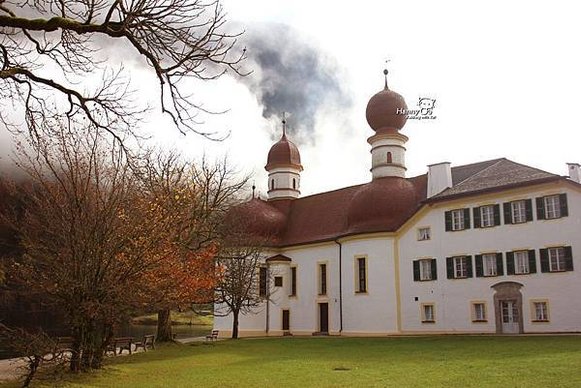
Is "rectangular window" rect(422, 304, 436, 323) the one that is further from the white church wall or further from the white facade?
the white church wall

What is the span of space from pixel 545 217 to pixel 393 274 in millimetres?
9453

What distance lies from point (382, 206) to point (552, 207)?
10603 mm

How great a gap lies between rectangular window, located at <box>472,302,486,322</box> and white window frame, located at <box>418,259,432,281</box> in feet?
10.8

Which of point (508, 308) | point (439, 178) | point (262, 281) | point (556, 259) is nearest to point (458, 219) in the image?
point (439, 178)

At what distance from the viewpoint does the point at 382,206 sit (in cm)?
3703

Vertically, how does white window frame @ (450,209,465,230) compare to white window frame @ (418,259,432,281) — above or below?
above

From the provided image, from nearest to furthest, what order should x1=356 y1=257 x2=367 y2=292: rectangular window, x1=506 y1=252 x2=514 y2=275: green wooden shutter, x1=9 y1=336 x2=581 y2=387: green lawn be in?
x1=9 y1=336 x2=581 y2=387: green lawn < x1=506 y1=252 x2=514 y2=275: green wooden shutter < x1=356 y1=257 x2=367 y2=292: rectangular window

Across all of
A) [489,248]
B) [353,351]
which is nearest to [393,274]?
[489,248]

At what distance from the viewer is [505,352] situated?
64.9 feet

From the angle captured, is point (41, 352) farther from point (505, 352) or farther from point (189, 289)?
point (505, 352)

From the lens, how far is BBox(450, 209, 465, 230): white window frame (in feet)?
106

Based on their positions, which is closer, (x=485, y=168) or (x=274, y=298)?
(x=485, y=168)

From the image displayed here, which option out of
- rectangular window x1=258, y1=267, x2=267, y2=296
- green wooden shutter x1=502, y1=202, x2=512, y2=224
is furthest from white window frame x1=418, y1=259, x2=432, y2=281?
rectangular window x1=258, y1=267, x2=267, y2=296

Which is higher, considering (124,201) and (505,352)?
(124,201)
